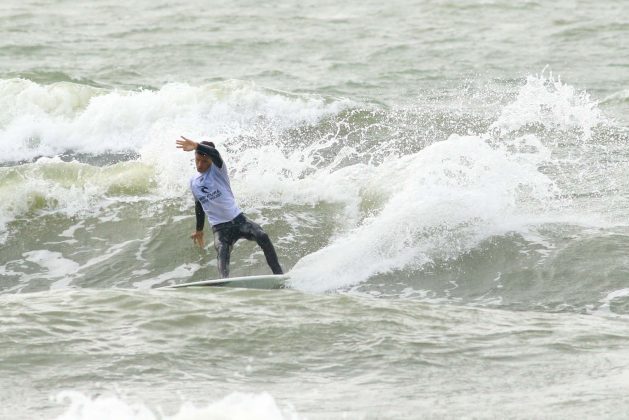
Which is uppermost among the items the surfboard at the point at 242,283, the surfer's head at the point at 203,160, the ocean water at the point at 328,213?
the surfer's head at the point at 203,160

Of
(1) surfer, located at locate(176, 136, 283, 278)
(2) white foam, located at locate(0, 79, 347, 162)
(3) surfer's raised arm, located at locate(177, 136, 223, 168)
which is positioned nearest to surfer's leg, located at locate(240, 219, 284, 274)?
(1) surfer, located at locate(176, 136, 283, 278)

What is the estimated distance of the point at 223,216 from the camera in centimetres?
1058

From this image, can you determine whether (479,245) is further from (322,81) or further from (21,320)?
(322,81)

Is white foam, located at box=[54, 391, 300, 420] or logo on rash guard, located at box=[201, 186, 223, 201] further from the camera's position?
logo on rash guard, located at box=[201, 186, 223, 201]

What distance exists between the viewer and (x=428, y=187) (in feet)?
39.0

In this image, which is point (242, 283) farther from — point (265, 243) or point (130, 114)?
point (130, 114)

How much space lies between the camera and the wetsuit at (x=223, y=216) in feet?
34.4

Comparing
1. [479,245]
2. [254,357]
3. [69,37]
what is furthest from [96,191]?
[69,37]

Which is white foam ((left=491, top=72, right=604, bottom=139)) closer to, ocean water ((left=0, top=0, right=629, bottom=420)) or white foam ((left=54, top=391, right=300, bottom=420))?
ocean water ((left=0, top=0, right=629, bottom=420))

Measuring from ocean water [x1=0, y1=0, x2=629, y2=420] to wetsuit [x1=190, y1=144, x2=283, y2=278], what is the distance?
1.63ft

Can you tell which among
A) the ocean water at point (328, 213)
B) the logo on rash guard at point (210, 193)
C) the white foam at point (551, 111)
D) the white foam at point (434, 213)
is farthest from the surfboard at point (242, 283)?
the white foam at point (551, 111)

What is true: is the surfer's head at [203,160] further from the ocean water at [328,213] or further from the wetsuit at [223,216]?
the ocean water at [328,213]

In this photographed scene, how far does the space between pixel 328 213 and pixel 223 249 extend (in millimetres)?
2336

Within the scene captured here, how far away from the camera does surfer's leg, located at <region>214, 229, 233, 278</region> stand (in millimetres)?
10562
